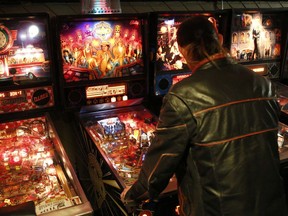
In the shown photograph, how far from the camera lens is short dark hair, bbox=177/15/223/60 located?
1.47 metres

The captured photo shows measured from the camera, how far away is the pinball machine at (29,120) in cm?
198

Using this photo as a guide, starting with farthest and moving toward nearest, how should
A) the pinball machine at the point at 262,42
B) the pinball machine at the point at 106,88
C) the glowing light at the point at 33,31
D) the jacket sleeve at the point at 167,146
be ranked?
the pinball machine at the point at 262,42 < the pinball machine at the point at 106,88 < the glowing light at the point at 33,31 < the jacket sleeve at the point at 167,146

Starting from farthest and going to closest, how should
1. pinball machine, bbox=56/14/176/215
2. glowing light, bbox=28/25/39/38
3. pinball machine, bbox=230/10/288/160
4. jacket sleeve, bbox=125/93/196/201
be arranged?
1. pinball machine, bbox=230/10/288/160
2. pinball machine, bbox=56/14/176/215
3. glowing light, bbox=28/25/39/38
4. jacket sleeve, bbox=125/93/196/201

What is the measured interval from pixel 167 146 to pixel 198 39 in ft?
1.69

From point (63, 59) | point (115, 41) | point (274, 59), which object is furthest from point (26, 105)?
point (274, 59)

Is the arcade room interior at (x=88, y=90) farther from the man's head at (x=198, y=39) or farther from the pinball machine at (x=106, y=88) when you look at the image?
the man's head at (x=198, y=39)

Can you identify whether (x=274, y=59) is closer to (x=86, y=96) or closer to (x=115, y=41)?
(x=115, y=41)

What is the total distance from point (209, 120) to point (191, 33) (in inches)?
16.3

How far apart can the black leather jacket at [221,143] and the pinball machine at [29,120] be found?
2.26ft

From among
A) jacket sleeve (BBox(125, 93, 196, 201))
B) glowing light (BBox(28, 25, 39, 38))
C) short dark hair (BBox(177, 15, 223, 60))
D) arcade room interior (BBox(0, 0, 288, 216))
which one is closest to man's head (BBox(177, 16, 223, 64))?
short dark hair (BBox(177, 15, 223, 60))

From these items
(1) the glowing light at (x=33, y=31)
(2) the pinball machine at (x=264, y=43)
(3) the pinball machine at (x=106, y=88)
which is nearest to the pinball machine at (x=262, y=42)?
(2) the pinball machine at (x=264, y=43)

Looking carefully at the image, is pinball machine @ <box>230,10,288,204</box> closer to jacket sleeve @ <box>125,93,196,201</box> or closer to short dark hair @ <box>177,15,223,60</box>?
short dark hair @ <box>177,15,223,60</box>

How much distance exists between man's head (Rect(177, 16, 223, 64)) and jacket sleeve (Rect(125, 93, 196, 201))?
0.24 metres

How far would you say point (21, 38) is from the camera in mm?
2176
